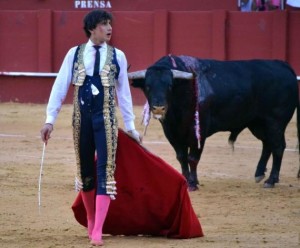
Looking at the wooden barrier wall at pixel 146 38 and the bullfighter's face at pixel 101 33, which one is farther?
the wooden barrier wall at pixel 146 38

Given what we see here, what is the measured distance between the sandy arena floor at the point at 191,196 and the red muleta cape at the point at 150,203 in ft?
0.27

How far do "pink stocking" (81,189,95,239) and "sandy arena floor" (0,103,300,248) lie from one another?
0.36 feet

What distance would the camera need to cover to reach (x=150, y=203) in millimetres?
6211

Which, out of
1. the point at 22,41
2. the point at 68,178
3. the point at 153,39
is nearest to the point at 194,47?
the point at 153,39

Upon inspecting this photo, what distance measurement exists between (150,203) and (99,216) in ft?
1.47

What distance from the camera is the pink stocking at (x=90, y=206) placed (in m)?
6.02

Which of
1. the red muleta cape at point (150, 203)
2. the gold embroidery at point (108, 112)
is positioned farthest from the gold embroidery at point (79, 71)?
the red muleta cape at point (150, 203)

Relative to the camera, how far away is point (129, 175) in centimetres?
616

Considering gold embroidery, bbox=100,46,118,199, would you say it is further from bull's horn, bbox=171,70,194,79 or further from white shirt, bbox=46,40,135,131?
bull's horn, bbox=171,70,194,79

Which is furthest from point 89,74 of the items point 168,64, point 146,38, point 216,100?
point 146,38

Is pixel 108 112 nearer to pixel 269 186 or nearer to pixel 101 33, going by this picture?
pixel 101 33

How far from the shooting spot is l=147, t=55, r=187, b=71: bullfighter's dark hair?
27.6ft

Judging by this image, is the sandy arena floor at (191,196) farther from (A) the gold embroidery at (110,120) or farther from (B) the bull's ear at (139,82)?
(B) the bull's ear at (139,82)

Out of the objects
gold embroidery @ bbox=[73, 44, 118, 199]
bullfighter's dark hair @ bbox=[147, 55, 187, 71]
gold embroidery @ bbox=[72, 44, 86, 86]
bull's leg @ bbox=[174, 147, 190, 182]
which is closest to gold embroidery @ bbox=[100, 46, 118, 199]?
gold embroidery @ bbox=[73, 44, 118, 199]
